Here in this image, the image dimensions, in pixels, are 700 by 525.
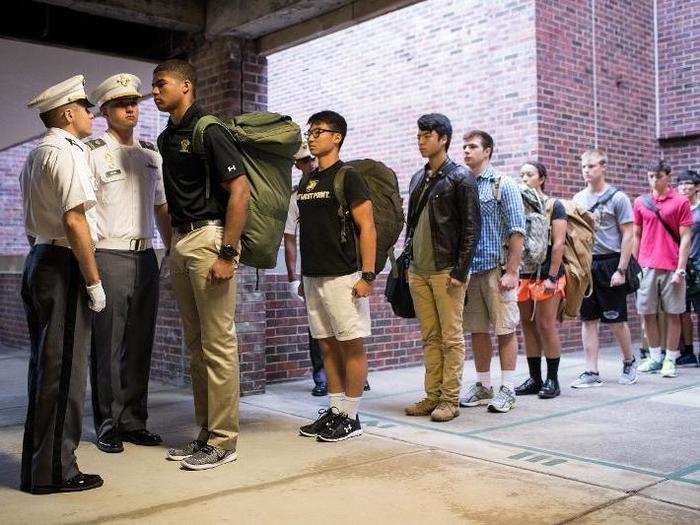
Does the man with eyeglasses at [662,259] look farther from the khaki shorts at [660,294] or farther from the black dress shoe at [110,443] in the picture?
the black dress shoe at [110,443]

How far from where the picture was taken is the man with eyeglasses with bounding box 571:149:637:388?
613cm

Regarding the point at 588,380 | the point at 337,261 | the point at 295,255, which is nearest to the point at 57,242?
the point at 337,261

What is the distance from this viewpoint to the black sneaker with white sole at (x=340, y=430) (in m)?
4.18

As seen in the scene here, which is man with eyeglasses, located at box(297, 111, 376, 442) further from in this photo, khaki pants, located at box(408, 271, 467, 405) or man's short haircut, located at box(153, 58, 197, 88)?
man's short haircut, located at box(153, 58, 197, 88)

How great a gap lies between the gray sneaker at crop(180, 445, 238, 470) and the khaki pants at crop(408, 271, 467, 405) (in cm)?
162

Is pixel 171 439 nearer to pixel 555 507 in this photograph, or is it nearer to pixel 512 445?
pixel 512 445

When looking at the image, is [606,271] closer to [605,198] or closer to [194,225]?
[605,198]

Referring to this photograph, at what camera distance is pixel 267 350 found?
20.6ft

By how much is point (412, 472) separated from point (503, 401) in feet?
5.35

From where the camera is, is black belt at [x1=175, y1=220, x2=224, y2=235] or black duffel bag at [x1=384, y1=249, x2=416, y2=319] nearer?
black belt at [x1=175, y1=220, x2=224, y2=235]

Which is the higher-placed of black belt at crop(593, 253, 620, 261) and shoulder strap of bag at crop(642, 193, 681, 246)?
shoulder strap of bag at crop(642, 193, 681, 246)

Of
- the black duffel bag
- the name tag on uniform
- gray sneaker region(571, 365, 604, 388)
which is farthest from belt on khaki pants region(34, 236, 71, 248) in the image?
gray sneaker region(571, 365, 604, 388)

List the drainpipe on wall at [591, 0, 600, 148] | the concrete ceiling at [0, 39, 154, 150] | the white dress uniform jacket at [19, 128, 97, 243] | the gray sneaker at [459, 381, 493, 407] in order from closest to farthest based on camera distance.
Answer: the white dress uniform jacket at [19, 128, 97, 243] < the gray sneaker at [459, 381, 493, 407] < the concrete ceiling at [0, 39, 154, 150] < the drainpipe on wall at [591, 0, 600, 148]

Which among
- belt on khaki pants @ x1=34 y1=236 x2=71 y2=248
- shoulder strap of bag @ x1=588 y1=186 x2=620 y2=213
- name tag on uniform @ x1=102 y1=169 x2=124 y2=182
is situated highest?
shoulder strap of bag @ x1=588 y1=186 x2=620 y2=213
